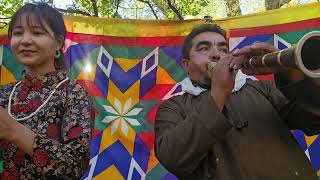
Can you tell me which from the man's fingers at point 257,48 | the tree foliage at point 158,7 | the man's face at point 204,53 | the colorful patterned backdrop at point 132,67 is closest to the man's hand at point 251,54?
the man's fingers at point 257,48

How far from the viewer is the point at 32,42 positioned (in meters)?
1.62

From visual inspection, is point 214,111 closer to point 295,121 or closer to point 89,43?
point 295,121

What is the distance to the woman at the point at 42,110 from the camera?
1.40m

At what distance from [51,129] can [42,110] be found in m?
0.09

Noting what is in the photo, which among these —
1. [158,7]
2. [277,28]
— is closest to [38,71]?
[277,28]

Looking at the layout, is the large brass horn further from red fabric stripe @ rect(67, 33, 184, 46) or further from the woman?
red fabric stripe @ rect(67, 33, 184, 46)

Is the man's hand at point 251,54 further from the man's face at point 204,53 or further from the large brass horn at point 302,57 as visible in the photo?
the man's face at point 204,53

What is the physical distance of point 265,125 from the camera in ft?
5.60

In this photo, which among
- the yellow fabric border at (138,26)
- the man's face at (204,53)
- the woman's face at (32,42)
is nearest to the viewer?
the woman's face at (32,42)

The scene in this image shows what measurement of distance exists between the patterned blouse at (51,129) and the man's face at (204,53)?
2.01ft

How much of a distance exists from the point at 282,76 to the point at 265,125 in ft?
0.71

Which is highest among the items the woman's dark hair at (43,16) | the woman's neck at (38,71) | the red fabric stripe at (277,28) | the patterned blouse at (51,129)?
the woman's dark hair at (43,16)

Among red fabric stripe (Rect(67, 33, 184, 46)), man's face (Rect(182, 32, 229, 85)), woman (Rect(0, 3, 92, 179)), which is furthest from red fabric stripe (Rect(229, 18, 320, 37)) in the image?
woman (Rect(0, 3, 92, 179))

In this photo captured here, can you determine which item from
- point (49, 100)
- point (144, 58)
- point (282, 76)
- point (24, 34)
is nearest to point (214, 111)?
point (282, 76)
